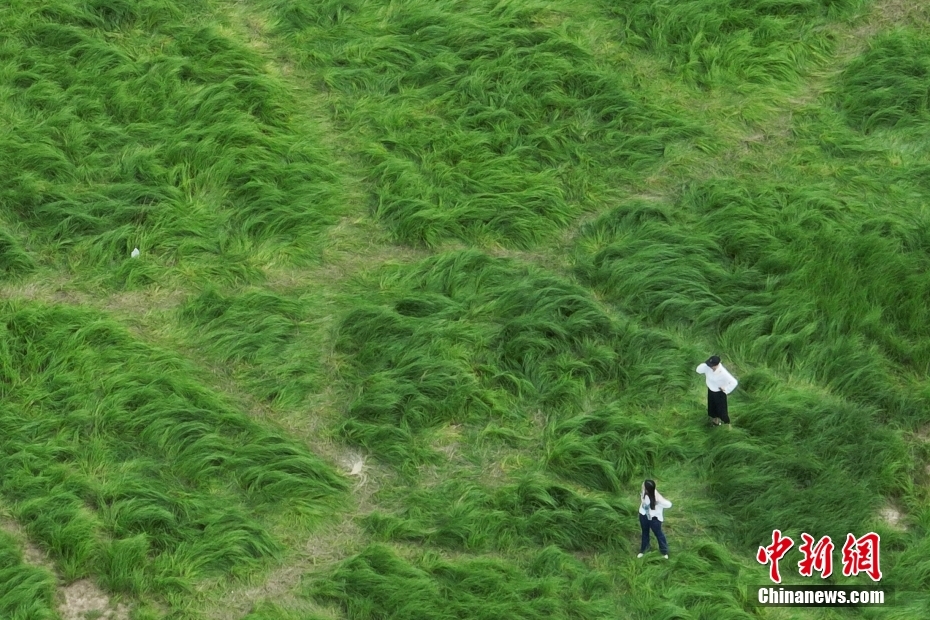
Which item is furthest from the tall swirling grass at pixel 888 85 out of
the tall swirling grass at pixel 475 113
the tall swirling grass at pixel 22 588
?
the tall swirling grass at pixel 22 588

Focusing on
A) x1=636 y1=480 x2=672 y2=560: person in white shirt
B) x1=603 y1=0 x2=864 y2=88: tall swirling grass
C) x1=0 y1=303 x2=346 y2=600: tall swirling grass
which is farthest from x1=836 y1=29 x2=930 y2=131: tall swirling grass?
x1=0 y1=303 x2=346 y2=600: tall swirling grass

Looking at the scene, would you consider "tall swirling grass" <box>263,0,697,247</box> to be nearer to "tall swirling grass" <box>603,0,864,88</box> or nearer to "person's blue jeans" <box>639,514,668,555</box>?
"tall swirling grass" <box>603,0,864,88</box>

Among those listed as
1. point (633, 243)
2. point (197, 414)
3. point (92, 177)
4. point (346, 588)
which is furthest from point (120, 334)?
point (633, 243)

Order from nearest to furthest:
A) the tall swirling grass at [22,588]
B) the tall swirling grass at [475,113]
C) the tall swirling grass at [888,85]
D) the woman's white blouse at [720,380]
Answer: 1. the tall swirling grass at [22,588]
2. the woman's white blouse at [720,380]
3. the tall swirling grass at [475,113]
4. the tall swirling grass at [888,85]

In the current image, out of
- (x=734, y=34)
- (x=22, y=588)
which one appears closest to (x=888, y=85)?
(x=734, y=34)

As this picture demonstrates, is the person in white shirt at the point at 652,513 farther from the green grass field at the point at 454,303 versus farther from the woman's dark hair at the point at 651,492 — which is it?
the green grass field at the point at 454,303

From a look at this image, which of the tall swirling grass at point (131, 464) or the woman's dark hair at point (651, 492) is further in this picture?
the tall swirling grass at point (131, 464)
